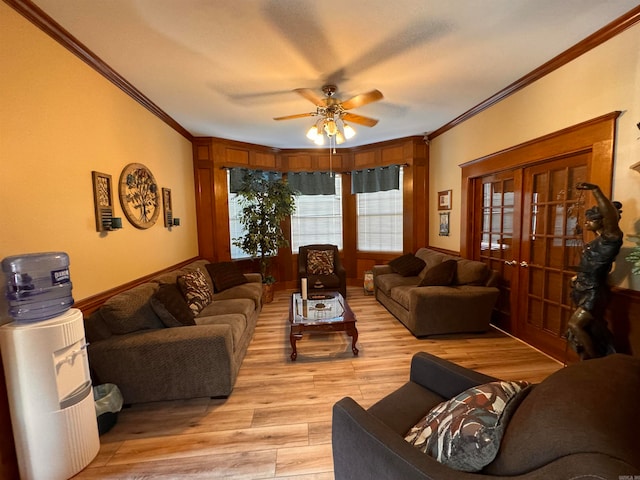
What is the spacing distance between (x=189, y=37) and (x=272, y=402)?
9.20 ft

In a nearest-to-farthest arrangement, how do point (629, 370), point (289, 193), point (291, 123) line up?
point (629, 370), point (291, 123), point (289, 193)

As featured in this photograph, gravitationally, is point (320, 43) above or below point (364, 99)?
above

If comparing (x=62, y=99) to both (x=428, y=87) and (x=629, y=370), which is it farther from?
(x=629, y=370)

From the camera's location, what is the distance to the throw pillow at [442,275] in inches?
139

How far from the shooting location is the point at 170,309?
7.57ft

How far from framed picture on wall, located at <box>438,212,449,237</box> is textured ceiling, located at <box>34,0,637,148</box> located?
171 cm

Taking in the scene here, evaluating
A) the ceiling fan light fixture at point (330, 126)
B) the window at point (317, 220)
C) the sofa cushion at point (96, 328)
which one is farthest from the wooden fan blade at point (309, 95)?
the window at point (317, 220)

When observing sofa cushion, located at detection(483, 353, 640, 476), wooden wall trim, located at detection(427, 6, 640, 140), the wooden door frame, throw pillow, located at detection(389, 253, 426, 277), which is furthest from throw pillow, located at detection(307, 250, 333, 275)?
sofa cushion, located at detection(483, 353, 640, 476)

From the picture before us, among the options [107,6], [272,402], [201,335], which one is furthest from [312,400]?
[107,6]

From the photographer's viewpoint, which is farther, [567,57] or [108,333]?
[567,57]

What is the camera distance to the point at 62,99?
198cm

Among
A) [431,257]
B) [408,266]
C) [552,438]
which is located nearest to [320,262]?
[408,266]

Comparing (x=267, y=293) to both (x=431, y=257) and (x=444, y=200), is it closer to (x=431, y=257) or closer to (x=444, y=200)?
(x=431, y=257)

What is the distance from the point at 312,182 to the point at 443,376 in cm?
440
